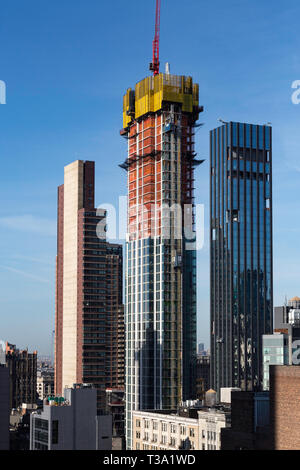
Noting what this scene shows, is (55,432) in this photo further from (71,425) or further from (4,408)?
(4,408)

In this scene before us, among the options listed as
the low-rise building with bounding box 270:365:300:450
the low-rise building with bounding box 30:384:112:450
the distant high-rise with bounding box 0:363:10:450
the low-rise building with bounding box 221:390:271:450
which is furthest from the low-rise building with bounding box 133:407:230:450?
the distant high-rise with bounding box 0:363:10:450

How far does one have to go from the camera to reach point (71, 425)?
516 feet

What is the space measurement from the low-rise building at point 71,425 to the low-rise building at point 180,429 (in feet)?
39.2

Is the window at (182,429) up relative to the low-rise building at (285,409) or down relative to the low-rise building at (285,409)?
down

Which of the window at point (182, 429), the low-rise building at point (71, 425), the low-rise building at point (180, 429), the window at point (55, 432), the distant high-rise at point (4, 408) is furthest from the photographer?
the window at point (182, 429)

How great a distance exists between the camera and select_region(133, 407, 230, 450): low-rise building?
152 m

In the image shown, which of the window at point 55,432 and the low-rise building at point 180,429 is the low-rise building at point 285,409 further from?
the window at point 55,432

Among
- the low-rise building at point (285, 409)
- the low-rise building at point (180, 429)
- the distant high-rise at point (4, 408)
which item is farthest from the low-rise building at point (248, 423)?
the distant high-rise at point (4, 408)

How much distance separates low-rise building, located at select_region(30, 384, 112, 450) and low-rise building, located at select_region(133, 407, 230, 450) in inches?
470

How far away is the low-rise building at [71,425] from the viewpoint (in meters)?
156

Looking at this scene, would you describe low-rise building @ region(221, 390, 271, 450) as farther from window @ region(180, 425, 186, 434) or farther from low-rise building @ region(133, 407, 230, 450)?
window @ region(180, 425, 186, 434)

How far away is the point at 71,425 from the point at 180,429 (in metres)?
21.4

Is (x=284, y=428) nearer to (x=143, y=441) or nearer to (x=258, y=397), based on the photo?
(x=258, y=397)
